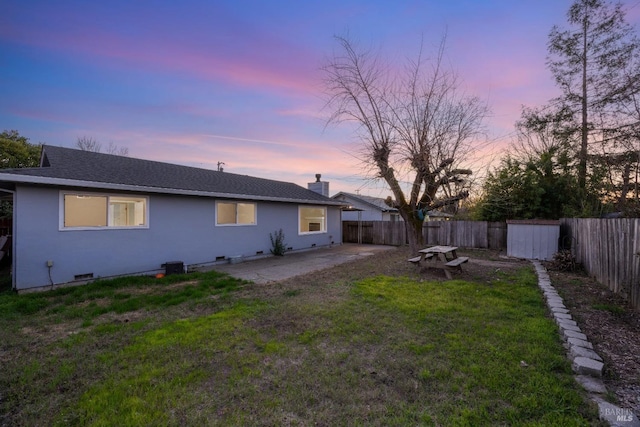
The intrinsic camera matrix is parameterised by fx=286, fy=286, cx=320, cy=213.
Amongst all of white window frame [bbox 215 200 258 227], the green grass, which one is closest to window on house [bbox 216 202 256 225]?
white window frame [bbox 215 200 258 227]

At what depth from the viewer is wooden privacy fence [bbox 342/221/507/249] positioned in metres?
12.9

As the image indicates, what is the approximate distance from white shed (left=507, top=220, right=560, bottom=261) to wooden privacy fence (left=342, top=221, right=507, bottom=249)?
2.69 metres

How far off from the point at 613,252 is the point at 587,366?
14.4 feet

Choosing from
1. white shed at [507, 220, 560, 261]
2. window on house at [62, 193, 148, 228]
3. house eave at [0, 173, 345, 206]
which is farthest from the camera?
white shed at [507, 220, 560, 261]

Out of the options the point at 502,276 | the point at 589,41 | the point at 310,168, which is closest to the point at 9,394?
the point at 502,276

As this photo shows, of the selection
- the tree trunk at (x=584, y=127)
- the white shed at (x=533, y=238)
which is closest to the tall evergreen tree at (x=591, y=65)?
the tree trunk at (x=584, y=127)

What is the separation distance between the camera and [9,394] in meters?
2.48

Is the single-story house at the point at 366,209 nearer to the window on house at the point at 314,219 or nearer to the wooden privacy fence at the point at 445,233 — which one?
the wooden privacy fence at the point at 445,233

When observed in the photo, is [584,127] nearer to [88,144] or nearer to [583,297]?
[583,297]

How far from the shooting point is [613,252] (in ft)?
18.0

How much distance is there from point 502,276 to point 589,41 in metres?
11.3

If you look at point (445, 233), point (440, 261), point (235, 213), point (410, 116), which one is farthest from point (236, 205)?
point (445, 233)

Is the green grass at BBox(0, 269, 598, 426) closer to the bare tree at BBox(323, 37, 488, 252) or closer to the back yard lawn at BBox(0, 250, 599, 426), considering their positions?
the back yard lawn at BBox(0, 250, 599, 426)

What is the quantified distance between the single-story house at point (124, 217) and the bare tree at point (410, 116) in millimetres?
4308
